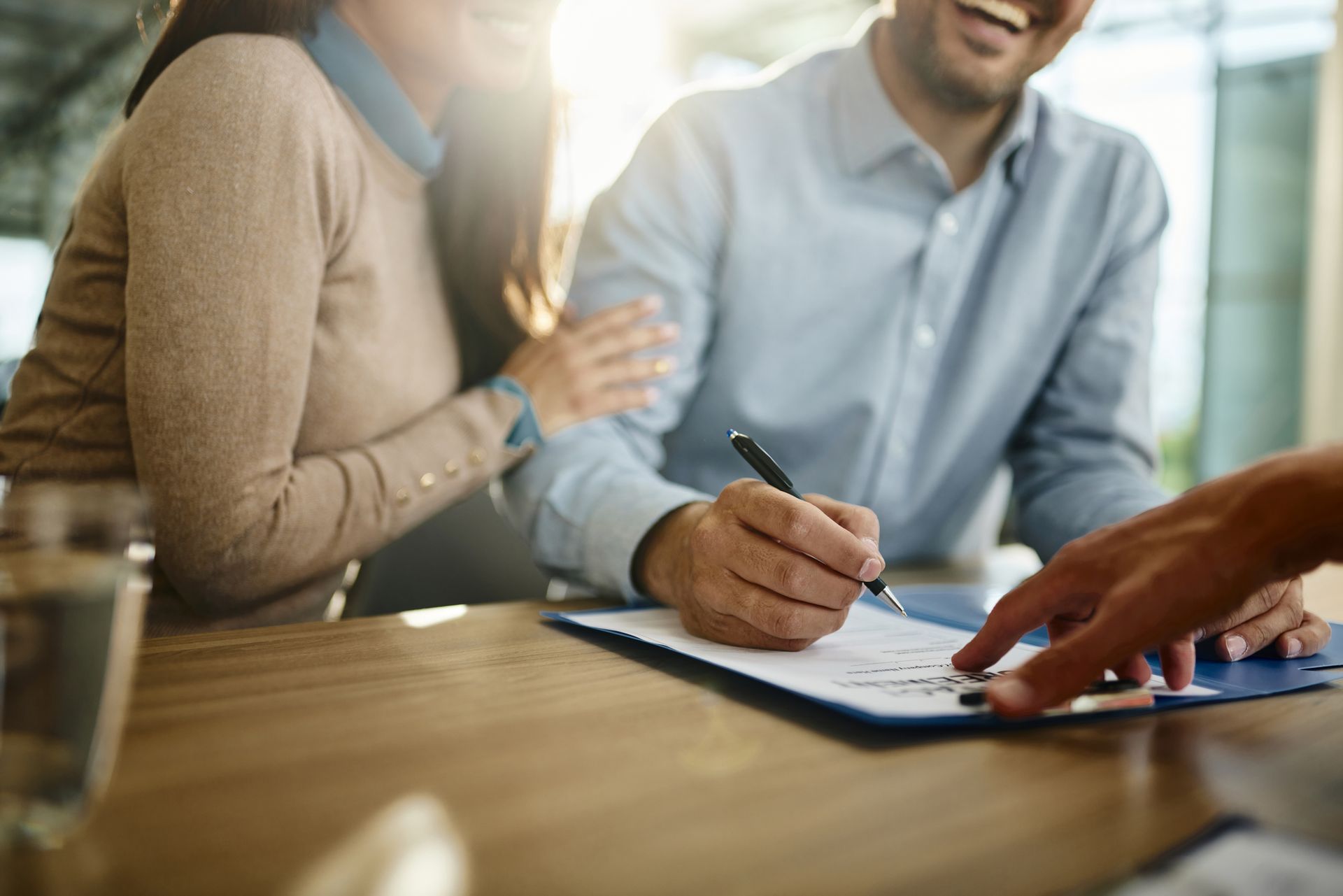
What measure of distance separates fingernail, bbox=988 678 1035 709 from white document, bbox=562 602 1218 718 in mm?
19

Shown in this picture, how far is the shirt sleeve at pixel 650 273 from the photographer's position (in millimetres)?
1094

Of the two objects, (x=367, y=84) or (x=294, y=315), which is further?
(x=367, y=84)

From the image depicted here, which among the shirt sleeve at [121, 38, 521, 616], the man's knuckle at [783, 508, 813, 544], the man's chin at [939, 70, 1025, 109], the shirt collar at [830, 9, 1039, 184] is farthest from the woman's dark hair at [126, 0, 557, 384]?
the man's knuckle at [783, 508, 813, 544]

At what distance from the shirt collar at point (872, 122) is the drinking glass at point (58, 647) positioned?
114 centimetres

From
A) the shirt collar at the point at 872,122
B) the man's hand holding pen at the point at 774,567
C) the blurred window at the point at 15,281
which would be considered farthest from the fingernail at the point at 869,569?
the blurred window at the point at 15,281

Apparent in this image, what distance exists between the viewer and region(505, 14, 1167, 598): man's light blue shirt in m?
1.29

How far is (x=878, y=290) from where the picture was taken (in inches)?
51.8

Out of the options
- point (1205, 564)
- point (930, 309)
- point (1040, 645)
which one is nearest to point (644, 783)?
point (1205, 564)

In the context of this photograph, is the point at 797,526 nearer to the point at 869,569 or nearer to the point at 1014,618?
the point at 869,569

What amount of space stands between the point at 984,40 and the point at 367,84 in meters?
0.76

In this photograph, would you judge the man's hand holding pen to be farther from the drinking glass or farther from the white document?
the drinking glass

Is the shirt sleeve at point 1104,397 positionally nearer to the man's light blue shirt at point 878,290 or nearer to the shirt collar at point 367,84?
the man's light blue shirt at point 878,290

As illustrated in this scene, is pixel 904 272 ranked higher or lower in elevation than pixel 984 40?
lower

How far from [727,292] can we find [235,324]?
0.67m
